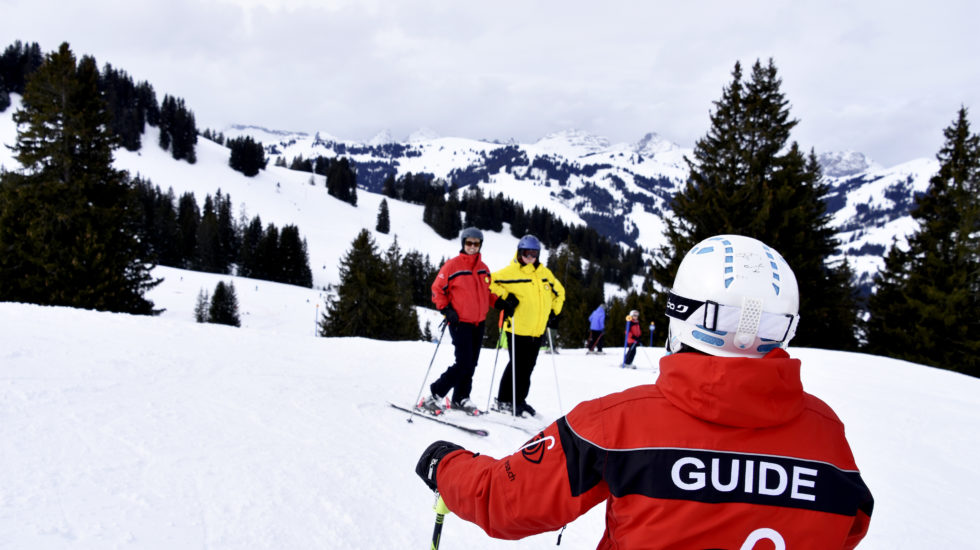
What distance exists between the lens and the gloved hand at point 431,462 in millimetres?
1811

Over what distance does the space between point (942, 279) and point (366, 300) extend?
3068 centimetres

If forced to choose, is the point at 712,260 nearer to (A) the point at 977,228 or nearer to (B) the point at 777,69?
(B) the point at 777,69

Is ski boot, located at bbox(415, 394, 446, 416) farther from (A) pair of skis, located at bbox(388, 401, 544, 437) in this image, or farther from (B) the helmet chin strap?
(B) the helmet chin strap

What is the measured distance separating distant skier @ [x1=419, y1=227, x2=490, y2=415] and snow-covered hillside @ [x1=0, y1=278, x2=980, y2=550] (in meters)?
0.56

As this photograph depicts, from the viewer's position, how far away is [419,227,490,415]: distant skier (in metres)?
5.49

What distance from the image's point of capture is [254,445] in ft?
13.0

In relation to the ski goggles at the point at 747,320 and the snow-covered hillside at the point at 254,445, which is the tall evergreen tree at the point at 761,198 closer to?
the snow-covered hillside at the point at 254,445

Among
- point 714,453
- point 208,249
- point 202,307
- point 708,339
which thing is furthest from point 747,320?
point 208,249

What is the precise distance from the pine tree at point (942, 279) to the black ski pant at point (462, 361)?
20774 mm

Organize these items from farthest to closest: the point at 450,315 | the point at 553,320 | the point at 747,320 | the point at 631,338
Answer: the point at 631,338, the point at 553,320, the point at 450,315, the point at 747,320

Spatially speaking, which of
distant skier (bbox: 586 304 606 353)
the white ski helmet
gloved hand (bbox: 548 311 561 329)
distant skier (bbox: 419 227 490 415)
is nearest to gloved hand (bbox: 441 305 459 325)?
distant skier (bbox: 419 227 490 415)

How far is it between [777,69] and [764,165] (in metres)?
4.22

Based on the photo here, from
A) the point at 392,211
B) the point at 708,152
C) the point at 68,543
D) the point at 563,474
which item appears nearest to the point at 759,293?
the point at 563,474

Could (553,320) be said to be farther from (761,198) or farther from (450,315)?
(761,198)
